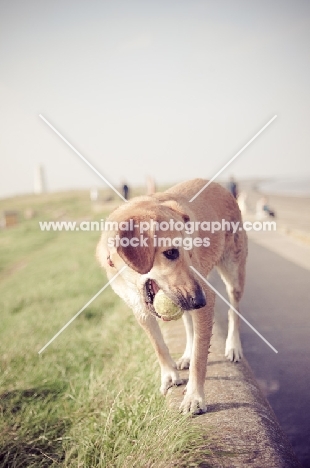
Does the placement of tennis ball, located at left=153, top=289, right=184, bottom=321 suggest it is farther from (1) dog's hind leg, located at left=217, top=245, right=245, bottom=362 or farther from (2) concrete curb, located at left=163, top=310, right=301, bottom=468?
(1) dog's hind leg, located at left=217, top=245, right=245, bottom=362

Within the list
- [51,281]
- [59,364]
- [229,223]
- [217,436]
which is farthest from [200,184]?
[51,281]

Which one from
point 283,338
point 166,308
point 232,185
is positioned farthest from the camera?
point 232,185

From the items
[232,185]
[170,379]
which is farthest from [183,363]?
[232,185]

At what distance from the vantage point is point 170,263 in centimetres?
309

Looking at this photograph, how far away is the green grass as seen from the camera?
2.85 metres

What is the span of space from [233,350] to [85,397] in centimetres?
173

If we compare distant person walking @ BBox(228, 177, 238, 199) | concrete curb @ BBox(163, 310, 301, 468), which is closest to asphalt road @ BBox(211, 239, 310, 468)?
concrete curb @ BBox(163, 310, 301, 468)

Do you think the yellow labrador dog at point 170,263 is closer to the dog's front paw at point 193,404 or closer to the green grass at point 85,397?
the dog's front paw at point 193,404

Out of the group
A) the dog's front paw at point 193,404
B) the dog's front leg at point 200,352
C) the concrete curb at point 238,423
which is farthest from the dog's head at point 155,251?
the concrete curb at point 238,423

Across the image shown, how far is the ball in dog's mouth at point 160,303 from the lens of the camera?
3.10 meters

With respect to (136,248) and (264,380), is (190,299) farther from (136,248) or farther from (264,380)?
(264,380)

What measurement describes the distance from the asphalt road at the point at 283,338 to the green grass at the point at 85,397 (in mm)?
1131

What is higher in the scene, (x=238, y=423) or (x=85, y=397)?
(x=238, y=423)

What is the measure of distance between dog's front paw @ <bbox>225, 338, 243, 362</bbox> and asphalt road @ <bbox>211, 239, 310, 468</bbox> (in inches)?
15.0
